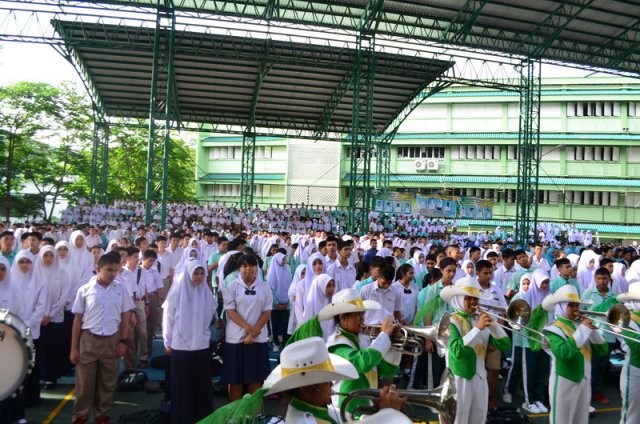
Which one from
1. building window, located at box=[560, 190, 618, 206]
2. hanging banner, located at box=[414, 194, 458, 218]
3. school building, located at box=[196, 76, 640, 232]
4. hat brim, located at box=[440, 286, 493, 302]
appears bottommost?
hat brim, located at box=[440, 286, 493, 302]

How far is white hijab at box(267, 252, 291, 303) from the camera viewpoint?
9.52m

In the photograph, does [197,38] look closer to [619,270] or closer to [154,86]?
[154,86]

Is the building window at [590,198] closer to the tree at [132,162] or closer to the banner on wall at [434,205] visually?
the banner on wall at [434,205]

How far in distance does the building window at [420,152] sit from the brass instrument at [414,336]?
42.2 metres

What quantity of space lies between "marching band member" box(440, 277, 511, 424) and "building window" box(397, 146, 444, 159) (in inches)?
1658

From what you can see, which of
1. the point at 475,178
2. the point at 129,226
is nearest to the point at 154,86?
the point at 129,226

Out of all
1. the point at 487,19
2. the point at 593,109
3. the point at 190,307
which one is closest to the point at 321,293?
the point at 190,307

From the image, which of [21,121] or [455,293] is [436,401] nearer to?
[455,293]

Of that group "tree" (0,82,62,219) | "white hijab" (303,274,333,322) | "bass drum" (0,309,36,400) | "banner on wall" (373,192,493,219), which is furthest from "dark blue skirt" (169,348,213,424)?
"tree" (0,82,62,219)

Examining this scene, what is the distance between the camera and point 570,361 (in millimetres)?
4852

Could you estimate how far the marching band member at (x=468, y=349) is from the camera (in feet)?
15.0

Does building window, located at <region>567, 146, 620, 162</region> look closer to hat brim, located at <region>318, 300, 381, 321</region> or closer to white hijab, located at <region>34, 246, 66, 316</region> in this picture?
white hijab, located at <region>34, 246, 66, 316</region>

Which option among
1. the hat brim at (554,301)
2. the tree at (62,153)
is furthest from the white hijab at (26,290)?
the tree at (62,153)

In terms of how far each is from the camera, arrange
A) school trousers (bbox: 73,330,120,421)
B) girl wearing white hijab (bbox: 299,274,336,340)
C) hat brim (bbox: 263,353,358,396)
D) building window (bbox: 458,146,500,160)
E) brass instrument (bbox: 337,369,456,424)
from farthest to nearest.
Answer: building window (bbox: 458,146,500,160)
girl wearing white hijab (bbox: 299,274,336,340)
school trousers (bbox: 73,330,120,421)
brass instrument (bbox: 337,369,456,424)
hat brim (bbox: 263,353,358,396)
